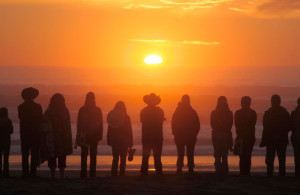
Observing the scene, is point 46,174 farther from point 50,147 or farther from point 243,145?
point 243,145

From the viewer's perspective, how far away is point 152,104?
49.5 feet

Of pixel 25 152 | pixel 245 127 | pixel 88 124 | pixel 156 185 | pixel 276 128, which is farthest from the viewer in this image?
pixel 276 128

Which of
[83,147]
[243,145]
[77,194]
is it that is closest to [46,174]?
[83,147]

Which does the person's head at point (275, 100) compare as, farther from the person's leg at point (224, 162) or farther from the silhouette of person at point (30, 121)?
the silhouette of person at point (30, 121)

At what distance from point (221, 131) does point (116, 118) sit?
7.63 ft

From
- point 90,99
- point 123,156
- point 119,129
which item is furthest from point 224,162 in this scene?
point 90,99

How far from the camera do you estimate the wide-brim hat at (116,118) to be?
14633mm

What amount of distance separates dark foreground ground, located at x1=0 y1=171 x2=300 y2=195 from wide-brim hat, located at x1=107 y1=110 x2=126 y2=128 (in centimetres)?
142

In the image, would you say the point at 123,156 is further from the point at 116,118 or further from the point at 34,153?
the point at 34,153

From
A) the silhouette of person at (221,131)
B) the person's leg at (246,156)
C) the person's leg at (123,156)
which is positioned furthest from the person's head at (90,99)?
the person's leg at (246,156)

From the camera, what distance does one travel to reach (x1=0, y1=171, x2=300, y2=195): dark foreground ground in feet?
38.4

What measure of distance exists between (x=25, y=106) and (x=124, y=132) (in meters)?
2.30

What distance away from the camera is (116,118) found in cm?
1467

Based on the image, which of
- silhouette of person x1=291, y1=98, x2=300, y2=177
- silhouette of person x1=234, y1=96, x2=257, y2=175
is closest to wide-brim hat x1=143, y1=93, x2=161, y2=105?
silhouette of person x1=234, y1=96, x2=257, y2=175
